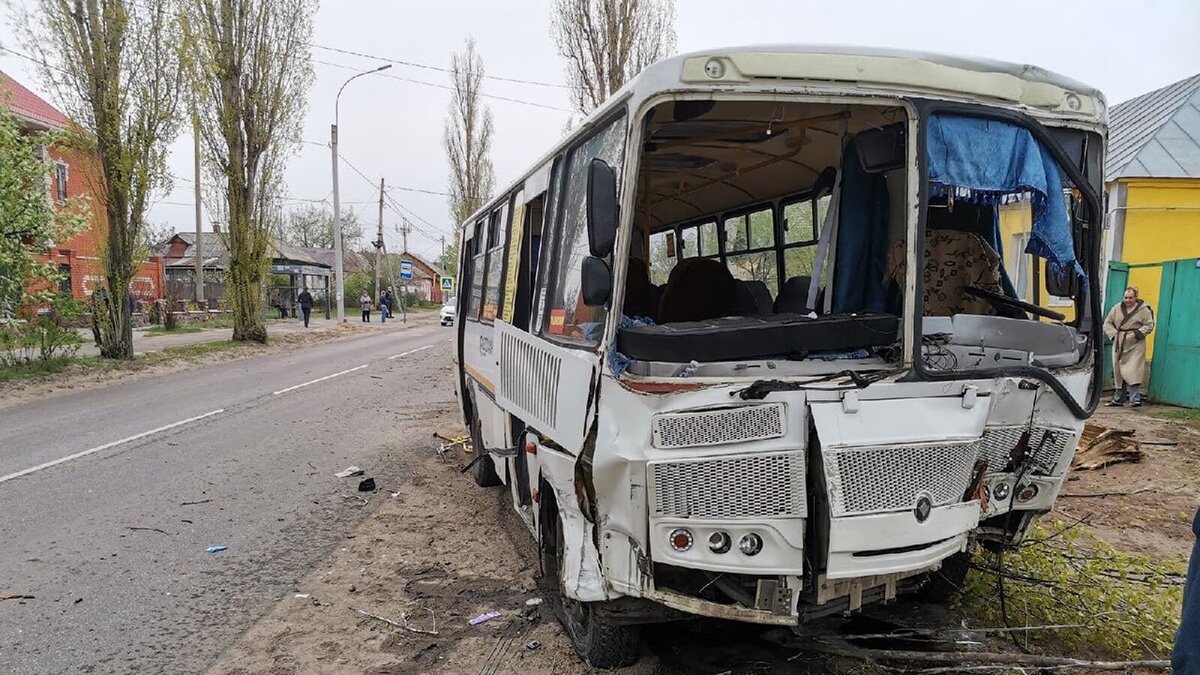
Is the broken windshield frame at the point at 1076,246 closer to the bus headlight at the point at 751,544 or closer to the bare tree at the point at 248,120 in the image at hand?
the bus headlight at the point at 751,544

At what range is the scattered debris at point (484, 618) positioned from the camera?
14.6 feet

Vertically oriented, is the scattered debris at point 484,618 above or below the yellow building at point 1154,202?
below

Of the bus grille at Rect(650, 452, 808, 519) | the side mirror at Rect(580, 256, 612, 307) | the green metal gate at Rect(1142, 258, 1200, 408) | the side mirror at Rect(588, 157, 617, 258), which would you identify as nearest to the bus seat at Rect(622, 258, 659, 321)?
the side mirror at Rect(580, 256, 612, 307)

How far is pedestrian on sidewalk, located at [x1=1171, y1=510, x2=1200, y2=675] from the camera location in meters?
2.09

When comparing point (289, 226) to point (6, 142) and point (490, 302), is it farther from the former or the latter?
point (490, 302)

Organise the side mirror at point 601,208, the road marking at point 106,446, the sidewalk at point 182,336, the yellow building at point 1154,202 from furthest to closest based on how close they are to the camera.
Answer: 1. the sidewalk at point 182,336
2. the yellow building at point 1154,202
3. the road marking at point 106,446
4. the side mirror at point 601,208

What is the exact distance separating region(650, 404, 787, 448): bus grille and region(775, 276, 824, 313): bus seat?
1801mm

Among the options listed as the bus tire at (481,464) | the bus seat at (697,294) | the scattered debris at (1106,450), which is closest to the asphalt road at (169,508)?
the bus tire at (481,464)

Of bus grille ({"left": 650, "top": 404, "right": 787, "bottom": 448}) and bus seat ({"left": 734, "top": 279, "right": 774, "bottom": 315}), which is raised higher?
bus seat ({"left": 734, "top": 279, "right": 774, "bottom": 315})

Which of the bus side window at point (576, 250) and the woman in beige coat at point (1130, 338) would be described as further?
the woman in beige coat at point (1130, 338)

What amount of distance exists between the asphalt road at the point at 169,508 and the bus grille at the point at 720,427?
9.28ft

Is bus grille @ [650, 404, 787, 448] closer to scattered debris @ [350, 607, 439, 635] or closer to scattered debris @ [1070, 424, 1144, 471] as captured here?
scattered debris @ [350, 607, 439, 635]

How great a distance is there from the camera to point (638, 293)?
4641mm

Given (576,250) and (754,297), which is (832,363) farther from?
(754,297)
